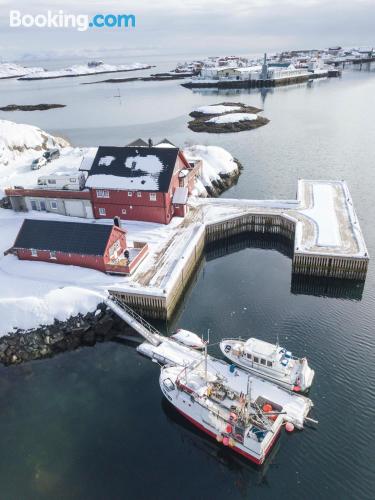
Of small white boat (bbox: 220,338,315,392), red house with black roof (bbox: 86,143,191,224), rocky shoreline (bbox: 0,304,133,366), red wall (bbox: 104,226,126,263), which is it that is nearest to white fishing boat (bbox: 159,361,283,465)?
small white boat (bbox: 220,338,315,392)

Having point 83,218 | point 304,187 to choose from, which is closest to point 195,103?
point 304,187

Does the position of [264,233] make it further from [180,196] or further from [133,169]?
[133,169]

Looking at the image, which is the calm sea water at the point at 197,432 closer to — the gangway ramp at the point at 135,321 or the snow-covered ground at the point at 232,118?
the gangway ramp at the point at 135,321

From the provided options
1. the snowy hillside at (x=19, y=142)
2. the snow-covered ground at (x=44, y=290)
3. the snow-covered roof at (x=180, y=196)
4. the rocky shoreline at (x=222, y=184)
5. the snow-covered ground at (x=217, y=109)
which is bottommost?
the snow-covered ground at (x=44, y=290)

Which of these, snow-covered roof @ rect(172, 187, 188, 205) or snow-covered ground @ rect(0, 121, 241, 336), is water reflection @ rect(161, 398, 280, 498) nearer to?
snow-covered ground @ rect(0, 121, 241, 336)

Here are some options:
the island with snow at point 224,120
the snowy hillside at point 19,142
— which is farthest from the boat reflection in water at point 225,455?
the island with snow at point 224,120

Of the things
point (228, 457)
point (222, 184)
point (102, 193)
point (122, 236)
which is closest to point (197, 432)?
point (228, 457)
